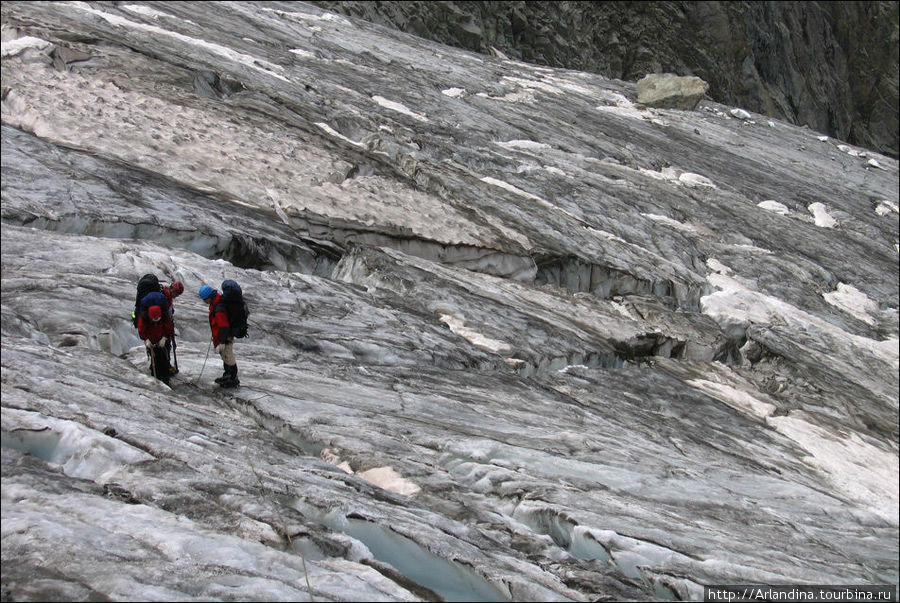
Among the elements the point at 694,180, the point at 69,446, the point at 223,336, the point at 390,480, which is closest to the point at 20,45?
the point at 223,336

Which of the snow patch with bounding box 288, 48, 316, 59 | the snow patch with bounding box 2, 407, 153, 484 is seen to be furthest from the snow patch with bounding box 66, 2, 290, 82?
the snow patch with bounding box 2, 407, 153, 484

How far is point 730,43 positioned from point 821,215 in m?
37.7

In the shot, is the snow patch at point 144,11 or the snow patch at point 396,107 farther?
the snow patch at point 144,11

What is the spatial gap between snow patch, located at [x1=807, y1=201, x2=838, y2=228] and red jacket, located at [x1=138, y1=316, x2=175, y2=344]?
87.8 ft

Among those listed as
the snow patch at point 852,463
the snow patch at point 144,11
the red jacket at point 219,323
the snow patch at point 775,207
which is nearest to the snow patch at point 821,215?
the snow patch at point 775,207

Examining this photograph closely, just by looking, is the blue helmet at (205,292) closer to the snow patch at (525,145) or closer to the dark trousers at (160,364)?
the dark trousers at (160,364)

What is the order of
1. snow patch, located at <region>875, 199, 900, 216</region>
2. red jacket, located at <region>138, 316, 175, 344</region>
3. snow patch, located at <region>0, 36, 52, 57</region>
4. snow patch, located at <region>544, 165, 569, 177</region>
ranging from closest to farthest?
red jacket, located at <region>138, 316, 175, 344</region>
snow patch, located at <region>0, 36, 52, 57</region>
snow patch, located at <region>544, 165, 569, 177</region>
snow patch, located at <region>875, 199, 900, 216</region>

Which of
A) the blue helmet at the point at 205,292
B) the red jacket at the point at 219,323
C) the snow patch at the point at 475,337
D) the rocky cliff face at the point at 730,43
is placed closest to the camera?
the blue helmet at the point at 205,292

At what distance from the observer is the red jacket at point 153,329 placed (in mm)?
8203

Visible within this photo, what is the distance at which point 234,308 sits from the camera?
29.0 ft

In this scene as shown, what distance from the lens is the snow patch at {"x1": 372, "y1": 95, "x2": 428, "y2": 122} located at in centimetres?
2517

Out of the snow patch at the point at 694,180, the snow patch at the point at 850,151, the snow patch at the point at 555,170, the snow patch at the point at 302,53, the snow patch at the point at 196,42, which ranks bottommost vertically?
the snow patch at the point at 555,170

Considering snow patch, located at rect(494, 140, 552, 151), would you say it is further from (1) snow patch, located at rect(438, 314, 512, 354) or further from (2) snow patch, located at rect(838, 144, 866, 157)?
(2) snow patch, located at rect(838, 144, 866, 157)

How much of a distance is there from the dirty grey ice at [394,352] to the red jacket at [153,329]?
0.51 m
